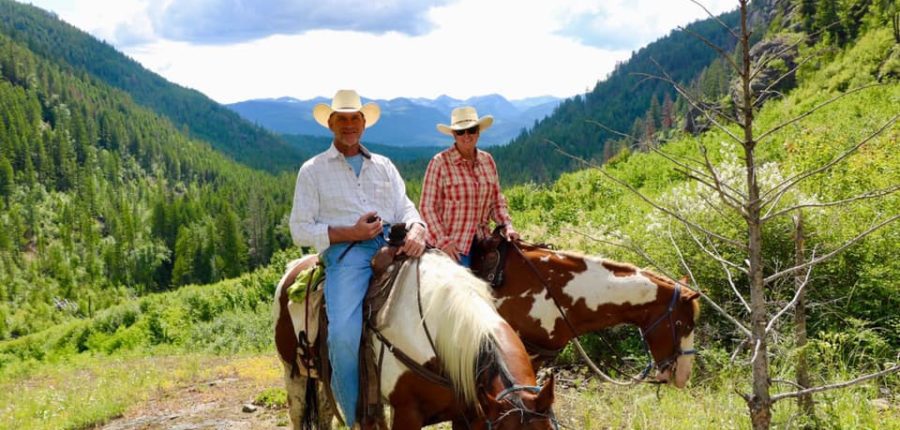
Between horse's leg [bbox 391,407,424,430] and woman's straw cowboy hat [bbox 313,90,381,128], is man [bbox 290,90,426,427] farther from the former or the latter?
horse's leg [bbox 391,407,424,430]

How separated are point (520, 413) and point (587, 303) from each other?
2669mm

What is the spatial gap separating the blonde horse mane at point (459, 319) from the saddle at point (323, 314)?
327 millimetres

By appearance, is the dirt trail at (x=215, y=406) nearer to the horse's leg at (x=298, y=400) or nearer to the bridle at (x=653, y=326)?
the horse's leg at (x=298, y=400)

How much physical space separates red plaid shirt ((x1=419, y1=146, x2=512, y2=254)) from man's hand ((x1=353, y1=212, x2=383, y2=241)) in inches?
64.0

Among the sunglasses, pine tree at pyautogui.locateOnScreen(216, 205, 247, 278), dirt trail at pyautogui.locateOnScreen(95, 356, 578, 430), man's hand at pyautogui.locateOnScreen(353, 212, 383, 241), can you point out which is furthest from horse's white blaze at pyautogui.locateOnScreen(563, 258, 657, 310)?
pine tree at pyautogui.locateOnScreen(216, 205, 247, 278)

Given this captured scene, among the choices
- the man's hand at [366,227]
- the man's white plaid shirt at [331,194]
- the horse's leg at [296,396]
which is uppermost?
the man's white plaid shirt at [331,194]

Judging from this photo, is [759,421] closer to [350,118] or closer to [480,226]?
[350,118]

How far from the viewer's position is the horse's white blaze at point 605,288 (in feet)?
17.0

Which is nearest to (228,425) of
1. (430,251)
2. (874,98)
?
(430,251)

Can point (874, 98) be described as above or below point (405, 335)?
above

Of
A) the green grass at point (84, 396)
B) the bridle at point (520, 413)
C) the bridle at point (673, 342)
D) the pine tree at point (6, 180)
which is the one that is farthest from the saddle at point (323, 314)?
the pine tree at point (6, 180)

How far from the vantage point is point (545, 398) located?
2.74m

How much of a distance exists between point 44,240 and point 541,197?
382 feet

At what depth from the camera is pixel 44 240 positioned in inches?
4188
